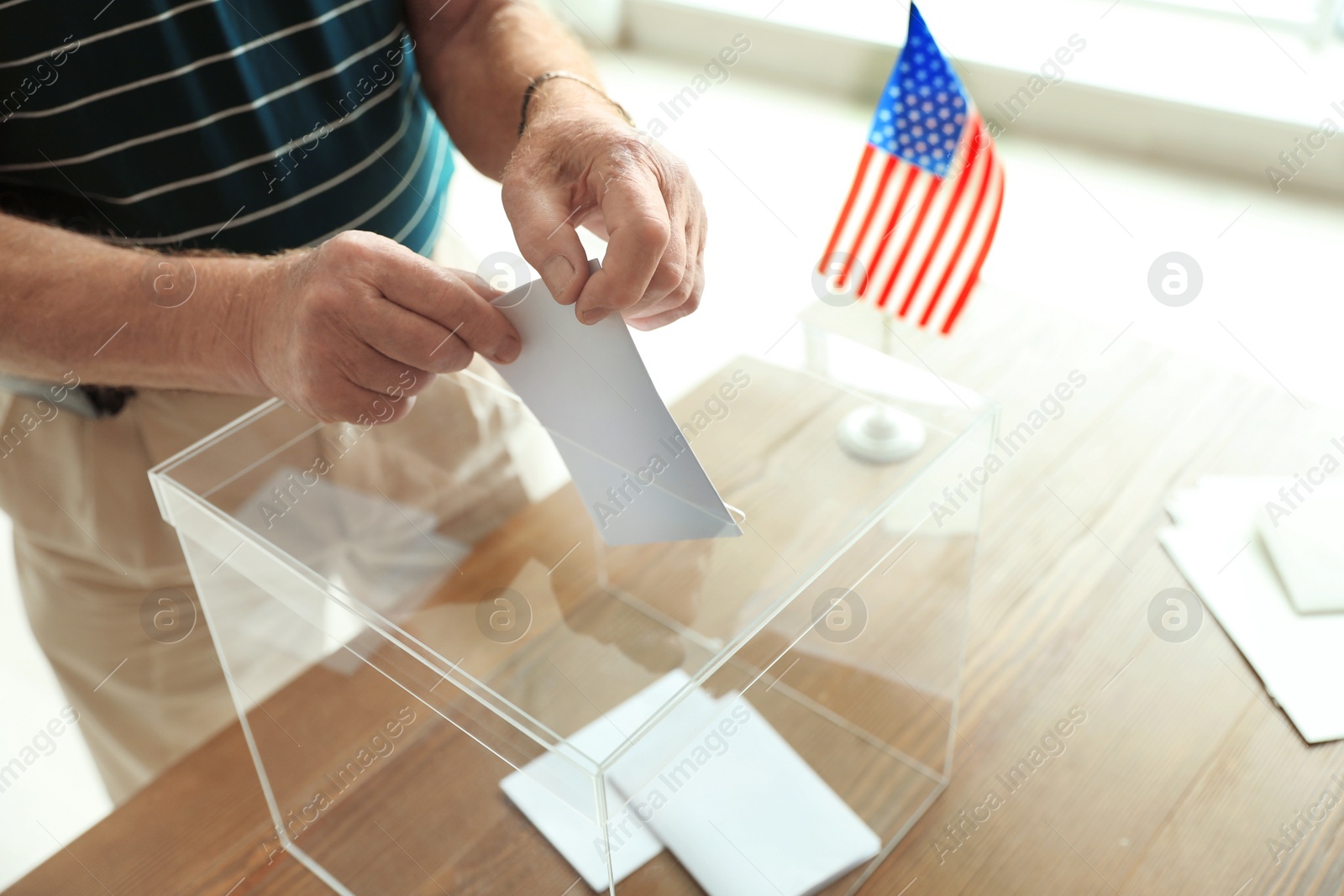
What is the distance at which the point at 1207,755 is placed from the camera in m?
1.09

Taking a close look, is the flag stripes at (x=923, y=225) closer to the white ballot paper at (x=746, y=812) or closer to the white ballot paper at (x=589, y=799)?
the white ballot paper at (x=746, y=812)

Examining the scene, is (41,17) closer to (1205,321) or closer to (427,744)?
(427,744)

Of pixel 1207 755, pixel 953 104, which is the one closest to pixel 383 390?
pixel 1207 755

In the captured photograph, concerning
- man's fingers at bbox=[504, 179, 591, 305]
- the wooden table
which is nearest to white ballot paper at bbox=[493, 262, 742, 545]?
man's fingers at bbox=[504, 179, 591, 305]

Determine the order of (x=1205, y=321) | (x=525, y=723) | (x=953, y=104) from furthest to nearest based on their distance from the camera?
(x=1205, y=321) → (x=953, y=104) → (x=525, y=723)

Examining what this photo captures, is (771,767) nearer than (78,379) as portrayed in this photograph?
Yes

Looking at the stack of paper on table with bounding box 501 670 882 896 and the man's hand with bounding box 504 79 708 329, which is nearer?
the stack of paper on table with bounding box 501 670 882 896

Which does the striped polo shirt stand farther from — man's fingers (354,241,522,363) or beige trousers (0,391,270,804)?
man's fingers (354,241,522,363)

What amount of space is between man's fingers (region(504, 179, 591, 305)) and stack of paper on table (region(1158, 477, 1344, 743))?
823 mm

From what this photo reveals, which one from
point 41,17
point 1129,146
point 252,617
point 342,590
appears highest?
point 41,17

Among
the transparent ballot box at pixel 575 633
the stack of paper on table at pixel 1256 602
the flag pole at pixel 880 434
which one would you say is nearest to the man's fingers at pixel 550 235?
the transparent ballot box at pixel 575 633

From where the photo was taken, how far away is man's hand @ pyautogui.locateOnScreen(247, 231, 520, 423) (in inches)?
36.0

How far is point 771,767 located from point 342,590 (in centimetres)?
41

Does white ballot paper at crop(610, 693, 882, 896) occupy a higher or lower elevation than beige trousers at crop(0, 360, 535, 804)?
higher
